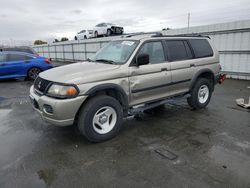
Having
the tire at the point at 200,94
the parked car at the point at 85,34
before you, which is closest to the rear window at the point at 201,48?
the tire at the point at 200,94

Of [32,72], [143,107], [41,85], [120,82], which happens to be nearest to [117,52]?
[120,82]

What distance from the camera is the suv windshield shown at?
394cm

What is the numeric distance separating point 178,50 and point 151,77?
1.20 meters

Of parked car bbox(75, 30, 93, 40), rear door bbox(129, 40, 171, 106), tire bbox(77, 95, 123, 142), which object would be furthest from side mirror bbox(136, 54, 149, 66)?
parked car bbox(75, 30, 93, 40)

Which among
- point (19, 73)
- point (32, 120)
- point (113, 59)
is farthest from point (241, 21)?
point (19, 73)

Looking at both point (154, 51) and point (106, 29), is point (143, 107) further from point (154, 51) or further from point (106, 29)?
point (106, 29)

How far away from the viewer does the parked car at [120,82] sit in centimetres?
322

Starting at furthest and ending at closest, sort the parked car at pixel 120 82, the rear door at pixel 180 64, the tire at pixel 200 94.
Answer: the tire at pixel 200 94 < the rear door at pixel 180 64 < the parked car at pixel 120 82

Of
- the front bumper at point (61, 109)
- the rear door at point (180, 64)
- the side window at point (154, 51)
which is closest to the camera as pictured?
the front bumper at point (61, 109)

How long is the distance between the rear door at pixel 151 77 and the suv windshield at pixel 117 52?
220mm

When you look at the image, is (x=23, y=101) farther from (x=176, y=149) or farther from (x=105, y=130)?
(x=176, y=149)

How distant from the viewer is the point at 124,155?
3174mm

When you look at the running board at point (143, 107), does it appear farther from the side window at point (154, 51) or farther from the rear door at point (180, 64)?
the side window at point (154, 51)

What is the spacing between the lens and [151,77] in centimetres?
408
